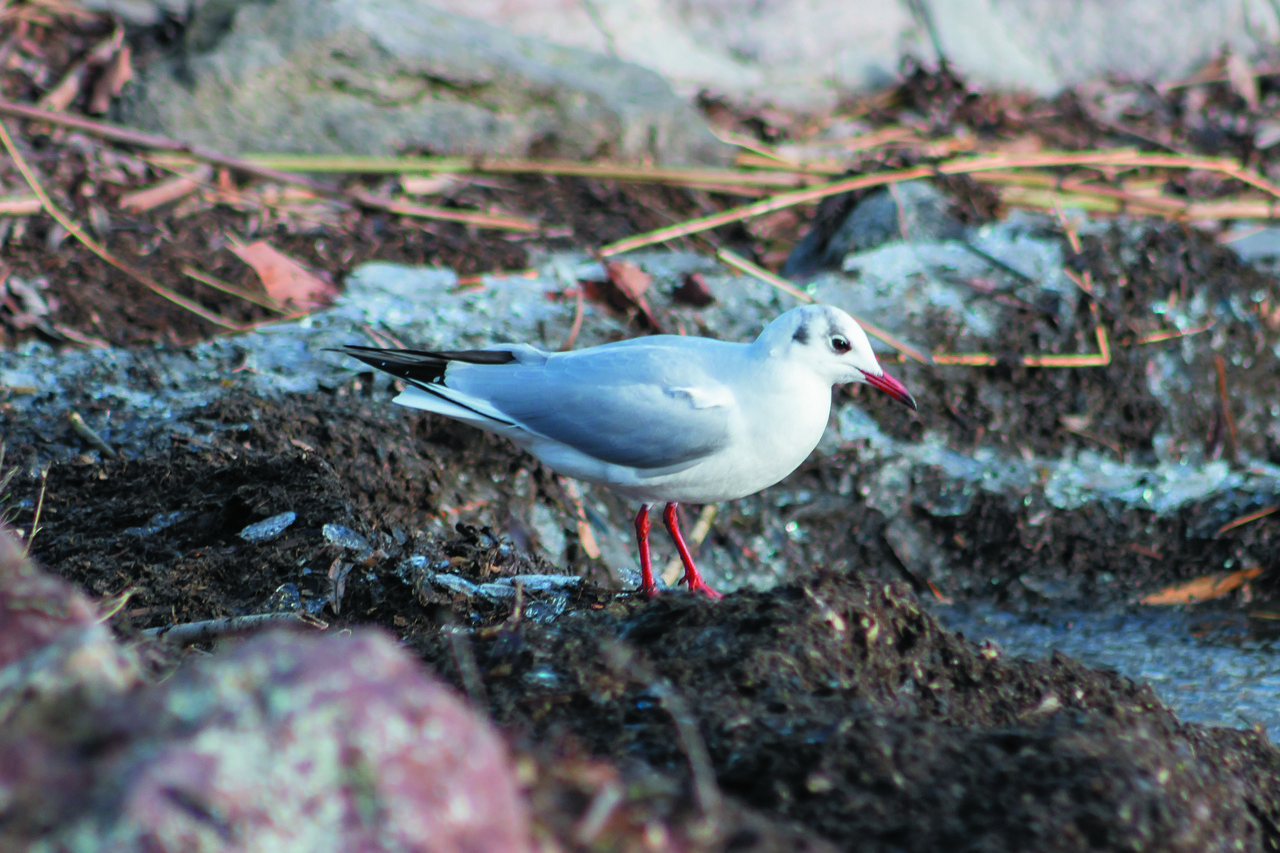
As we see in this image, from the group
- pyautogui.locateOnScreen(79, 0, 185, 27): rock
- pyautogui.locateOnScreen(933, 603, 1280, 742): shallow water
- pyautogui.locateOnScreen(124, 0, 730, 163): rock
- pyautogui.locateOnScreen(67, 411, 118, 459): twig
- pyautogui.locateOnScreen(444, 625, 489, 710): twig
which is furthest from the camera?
pyautogui.locateOnScreen(79, 0, 185, 27): rock

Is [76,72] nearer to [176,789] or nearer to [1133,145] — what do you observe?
[176,789]

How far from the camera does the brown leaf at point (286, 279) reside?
170 inches

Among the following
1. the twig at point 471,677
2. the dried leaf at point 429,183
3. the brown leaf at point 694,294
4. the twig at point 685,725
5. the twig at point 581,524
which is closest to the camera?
the twig at point 685,725

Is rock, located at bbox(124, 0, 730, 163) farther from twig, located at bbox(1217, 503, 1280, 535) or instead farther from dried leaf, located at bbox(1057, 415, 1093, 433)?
twig, located at bbox(1217, 503, 1280, 535)

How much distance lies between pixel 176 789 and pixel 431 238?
423 cm

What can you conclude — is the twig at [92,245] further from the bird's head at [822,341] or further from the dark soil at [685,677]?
the bird's head at [822,341]

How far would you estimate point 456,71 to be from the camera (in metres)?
5.52

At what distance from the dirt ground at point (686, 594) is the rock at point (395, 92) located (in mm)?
353

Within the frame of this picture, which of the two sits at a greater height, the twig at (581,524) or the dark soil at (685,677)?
the dark soil at (685,677)

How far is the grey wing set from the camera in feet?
8.96

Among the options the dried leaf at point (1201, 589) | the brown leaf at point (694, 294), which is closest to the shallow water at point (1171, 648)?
the dried leaf at point (1201, 589)

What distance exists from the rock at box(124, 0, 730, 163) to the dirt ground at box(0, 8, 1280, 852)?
353 mm

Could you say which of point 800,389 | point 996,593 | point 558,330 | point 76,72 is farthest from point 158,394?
point 996,593

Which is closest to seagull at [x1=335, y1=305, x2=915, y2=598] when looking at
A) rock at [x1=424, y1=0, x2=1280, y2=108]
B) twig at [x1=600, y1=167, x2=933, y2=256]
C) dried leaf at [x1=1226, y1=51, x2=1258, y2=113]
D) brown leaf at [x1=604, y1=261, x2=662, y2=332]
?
brown leaf at [x1=604, y1=261, x2=662, y2=332]
